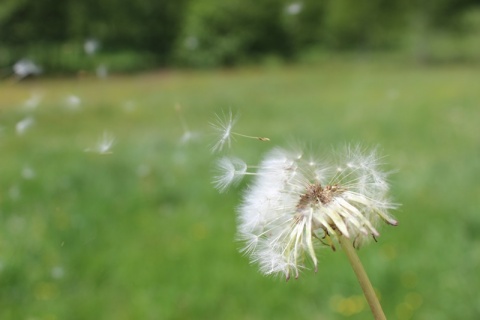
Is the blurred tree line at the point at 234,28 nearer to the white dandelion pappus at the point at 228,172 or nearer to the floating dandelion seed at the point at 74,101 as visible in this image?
the floating dandelion seed at the point at 74,101

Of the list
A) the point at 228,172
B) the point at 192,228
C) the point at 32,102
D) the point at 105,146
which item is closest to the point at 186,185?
the point at 192,228

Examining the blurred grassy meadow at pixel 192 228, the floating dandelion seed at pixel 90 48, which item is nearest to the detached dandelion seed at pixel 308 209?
the blurred grassy meadow at pixel 192 228

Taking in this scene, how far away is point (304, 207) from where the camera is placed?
35cm

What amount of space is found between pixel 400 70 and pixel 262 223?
12267mm

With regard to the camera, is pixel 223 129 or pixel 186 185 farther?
pixel 186 185

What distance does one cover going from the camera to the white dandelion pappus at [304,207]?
33cm

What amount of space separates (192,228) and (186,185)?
0.71m

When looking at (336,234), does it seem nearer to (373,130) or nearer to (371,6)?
(373,130)

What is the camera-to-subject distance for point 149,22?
45.0 ft

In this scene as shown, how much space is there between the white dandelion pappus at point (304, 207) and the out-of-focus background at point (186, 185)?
0.11 ft

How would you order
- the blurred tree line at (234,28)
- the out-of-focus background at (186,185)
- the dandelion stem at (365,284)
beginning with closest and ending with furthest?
the dandelion stem at (365,284) < the out-of-focus background at (186,185) < the blurred tree line at (234,28)

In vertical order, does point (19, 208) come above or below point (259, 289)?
below

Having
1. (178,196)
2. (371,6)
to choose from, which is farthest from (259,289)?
(371,6)

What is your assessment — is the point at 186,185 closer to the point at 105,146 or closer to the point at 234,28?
the point at 105,146
